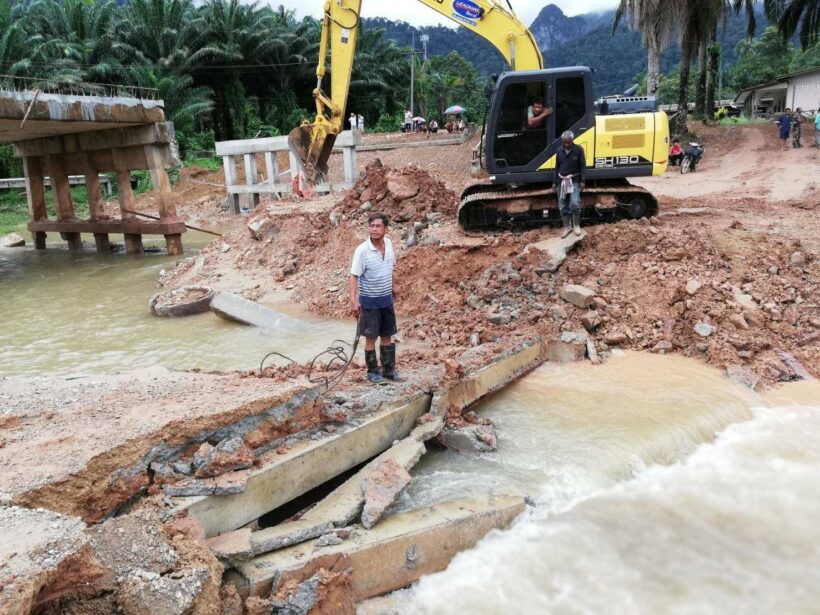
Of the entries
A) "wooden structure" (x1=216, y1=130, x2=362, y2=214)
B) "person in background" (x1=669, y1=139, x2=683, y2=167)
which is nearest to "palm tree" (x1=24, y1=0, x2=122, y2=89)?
"wooden structure" (x1=216, y1=130, x2=362, y2=214)

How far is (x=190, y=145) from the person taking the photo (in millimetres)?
34938

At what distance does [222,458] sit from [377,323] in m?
2.05

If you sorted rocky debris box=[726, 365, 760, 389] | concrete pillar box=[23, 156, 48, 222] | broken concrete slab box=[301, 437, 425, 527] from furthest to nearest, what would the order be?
concrete pillar box=[23, 156, 48, 222]
rocky debris box=[726, 365, 760, 389]
broken concrete slab box=[301, 437, 425, 527]

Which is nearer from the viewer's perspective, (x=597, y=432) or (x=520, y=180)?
(x=597, y=432)

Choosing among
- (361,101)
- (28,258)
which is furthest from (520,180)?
(361,101)

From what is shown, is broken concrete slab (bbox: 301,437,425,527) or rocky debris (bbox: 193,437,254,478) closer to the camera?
rocky debris (bbox: 193,437,254,478)

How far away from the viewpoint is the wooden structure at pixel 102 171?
1750 cm

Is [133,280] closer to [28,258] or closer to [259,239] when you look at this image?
[259,239]

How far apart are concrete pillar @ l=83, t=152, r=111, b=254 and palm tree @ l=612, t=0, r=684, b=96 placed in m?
18.2

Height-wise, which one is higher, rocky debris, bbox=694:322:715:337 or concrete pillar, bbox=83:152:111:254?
concrete pillar, bbox=83:152:111:254

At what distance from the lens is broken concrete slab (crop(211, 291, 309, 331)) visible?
9.71m

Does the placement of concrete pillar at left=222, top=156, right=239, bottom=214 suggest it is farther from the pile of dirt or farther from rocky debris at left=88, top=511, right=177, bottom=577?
rocky debris at left=88, top=511, right=177, bottom=577

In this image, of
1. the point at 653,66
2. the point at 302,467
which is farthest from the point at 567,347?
the point at 653,66

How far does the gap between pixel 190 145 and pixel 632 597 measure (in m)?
35.1
